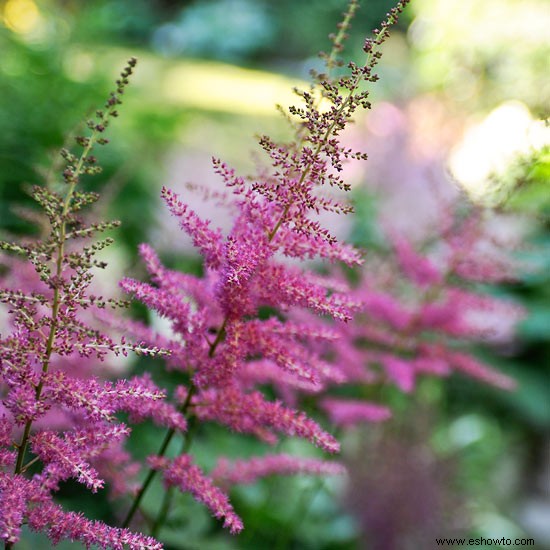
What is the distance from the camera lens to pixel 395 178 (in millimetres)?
6477

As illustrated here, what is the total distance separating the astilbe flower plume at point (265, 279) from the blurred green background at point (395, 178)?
1.10ft

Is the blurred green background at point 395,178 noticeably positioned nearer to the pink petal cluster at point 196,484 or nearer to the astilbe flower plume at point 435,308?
the astilbe flower plume at point 435,308

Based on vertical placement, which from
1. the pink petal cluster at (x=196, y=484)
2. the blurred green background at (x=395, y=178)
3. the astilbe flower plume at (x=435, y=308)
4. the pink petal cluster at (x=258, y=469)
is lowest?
the pink petal cluster at (x=196, y=484)

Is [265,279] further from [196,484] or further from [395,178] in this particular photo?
[395,178]

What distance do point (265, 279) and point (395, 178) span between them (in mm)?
5536

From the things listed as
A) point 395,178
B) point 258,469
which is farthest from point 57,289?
point 395,178

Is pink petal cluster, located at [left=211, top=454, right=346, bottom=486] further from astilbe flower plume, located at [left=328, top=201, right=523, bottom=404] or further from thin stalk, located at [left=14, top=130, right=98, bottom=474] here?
thin stalk, located at [left=14, top=130, right=98, bottom=474]

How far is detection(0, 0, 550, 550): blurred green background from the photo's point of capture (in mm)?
2295

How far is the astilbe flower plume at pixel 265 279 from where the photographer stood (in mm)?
1027

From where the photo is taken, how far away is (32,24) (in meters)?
7.50

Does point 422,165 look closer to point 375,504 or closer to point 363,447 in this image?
point 363,447

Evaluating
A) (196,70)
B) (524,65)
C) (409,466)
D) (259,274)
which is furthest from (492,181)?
(196,70)

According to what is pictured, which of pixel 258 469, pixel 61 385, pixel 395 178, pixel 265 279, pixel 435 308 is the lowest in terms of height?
pixel 61 385

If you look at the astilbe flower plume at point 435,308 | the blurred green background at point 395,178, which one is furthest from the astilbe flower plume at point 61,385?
the astilbe flower plume at point 435,308
